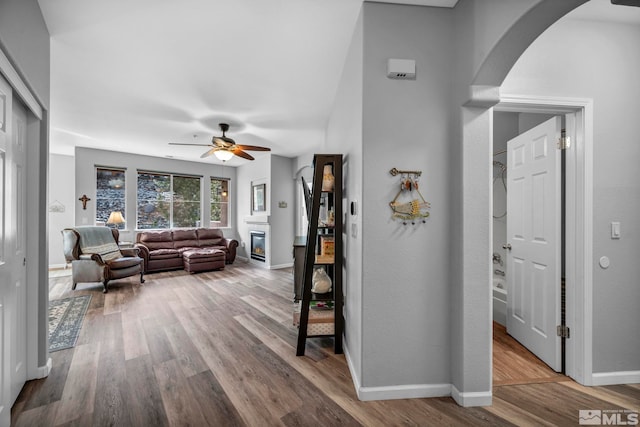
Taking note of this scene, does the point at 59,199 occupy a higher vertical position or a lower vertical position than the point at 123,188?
lower

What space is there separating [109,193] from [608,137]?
312 inches

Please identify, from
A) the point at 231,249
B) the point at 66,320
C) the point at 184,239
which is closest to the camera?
the point at 66,320

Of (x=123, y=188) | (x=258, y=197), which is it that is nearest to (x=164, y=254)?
(x=123, y=188)

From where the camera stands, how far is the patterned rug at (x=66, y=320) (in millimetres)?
2547

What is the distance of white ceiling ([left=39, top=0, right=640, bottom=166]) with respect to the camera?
6.25ft

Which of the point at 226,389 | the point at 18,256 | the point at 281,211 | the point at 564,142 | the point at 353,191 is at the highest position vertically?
the point at 564,142

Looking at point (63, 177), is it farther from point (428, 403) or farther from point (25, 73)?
point (428, 403)

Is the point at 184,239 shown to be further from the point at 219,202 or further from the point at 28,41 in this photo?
the point at 28,41

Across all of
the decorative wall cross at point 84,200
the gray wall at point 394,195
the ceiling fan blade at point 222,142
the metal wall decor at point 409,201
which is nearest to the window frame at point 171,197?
the decorative wall cross at point 84,200

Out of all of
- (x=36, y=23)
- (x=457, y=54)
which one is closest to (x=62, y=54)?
(x=36, y=23)

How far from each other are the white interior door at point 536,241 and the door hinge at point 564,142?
1.2 inches

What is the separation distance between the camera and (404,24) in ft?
5.87

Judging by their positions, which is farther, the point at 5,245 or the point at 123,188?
the point at 123,188

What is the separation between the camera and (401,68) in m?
1.73
